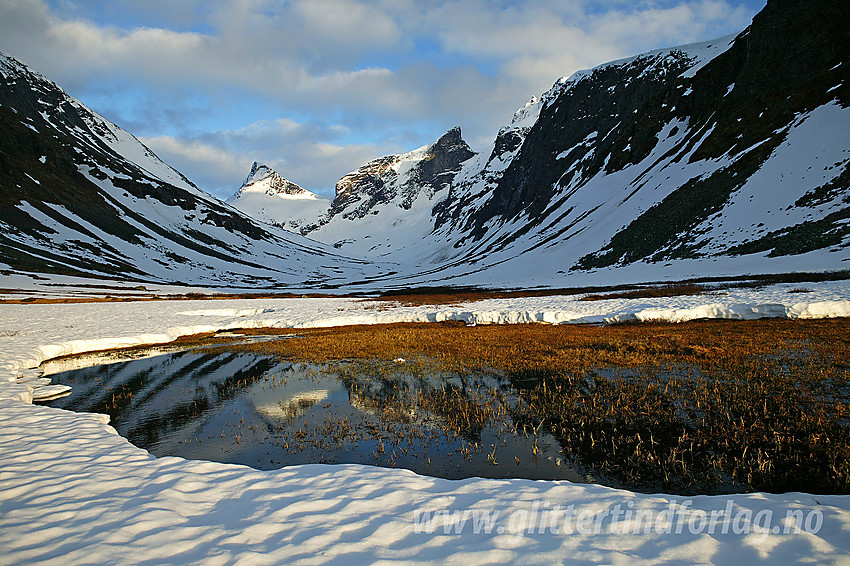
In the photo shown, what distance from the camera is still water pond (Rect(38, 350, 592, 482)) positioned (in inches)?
355

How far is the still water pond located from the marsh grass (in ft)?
1.75

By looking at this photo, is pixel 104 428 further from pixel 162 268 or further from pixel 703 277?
pixel 162 268

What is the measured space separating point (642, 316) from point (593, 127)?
394 feet

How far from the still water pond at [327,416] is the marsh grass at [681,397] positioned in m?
0.53

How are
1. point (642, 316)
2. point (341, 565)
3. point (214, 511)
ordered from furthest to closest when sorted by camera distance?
point (642, 316) → point (214, 511) → point (341, 565)

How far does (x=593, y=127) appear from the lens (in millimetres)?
126438

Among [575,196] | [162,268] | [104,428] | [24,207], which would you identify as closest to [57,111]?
[24,207]

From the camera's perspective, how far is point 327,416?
39.0ft

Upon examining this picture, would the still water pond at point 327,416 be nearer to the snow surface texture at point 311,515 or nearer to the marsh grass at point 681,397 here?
the marsh grass at point 681,397

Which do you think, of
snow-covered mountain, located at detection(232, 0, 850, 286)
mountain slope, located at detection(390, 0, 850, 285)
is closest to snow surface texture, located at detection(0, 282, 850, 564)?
mountain slope, located at detection(390, 0, 850, 285)

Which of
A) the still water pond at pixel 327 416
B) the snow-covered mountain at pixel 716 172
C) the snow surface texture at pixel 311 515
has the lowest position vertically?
the still water pond at pixel 327 416

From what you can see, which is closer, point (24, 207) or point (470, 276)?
point (470, 276)

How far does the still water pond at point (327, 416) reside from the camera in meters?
9.02

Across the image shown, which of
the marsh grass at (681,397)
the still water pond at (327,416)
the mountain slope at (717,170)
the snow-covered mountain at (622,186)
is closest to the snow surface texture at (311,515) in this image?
the still water pond at (327,416)
